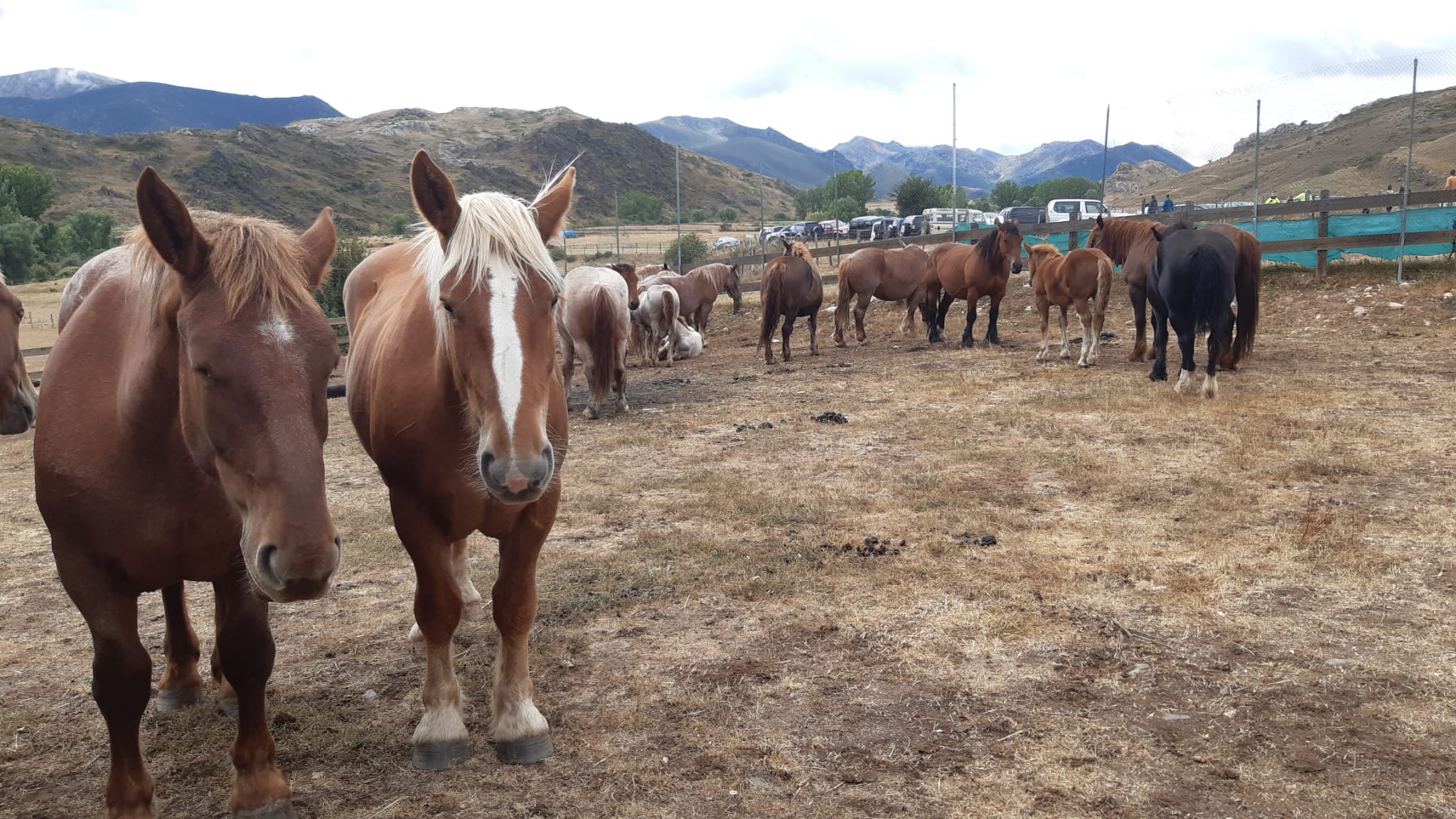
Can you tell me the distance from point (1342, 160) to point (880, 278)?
47.5 metres

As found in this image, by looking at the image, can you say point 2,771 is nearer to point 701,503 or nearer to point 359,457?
point 701,503

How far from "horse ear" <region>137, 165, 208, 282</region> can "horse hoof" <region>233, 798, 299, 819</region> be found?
1717 millimetres

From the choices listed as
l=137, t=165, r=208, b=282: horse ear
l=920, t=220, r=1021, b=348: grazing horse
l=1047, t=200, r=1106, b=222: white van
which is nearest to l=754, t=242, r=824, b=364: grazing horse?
l=920, t=220, r=1021, b=348: grazing horse

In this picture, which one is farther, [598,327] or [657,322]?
[657,322]

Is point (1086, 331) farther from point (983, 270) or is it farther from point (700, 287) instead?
point (700, 287)

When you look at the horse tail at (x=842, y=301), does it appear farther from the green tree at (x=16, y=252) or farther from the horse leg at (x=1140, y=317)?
the green tree at (x=16, y=252)

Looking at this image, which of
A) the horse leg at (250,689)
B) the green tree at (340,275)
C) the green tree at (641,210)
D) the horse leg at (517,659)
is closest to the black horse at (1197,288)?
the horse leg at (517,659)

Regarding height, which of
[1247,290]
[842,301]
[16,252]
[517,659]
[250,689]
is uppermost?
[16,252]

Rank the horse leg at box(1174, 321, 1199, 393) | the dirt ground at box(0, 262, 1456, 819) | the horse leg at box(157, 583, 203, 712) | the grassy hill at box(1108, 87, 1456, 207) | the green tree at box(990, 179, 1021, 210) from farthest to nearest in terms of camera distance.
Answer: the green tree at box(990, 179, 1021, 210) → the grassy hill at box(1108, 87, 1456, 207) → the horse leg at box(1174, 321, 1199, 393) → the horse leg at box(157, 583, 203, 712) → the dirt ground at box(0, 262, 1456, 819)

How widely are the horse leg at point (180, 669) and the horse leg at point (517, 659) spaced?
4.79 ft

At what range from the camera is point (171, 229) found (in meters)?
2.20

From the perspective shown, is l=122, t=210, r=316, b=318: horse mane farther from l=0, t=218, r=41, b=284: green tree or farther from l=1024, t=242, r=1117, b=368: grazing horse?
l=0, t=218, r=41, b=284: green tree

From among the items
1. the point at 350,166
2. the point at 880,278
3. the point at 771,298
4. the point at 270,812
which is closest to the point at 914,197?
the point at 880,278

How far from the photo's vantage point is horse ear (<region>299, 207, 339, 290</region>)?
2533mm
